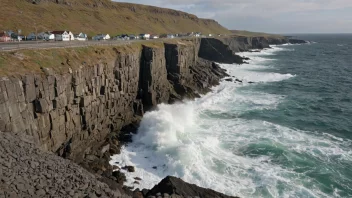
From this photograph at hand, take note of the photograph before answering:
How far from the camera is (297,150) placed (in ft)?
105

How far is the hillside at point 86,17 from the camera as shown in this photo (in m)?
67.8

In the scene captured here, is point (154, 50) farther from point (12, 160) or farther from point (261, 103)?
point (12, 160)

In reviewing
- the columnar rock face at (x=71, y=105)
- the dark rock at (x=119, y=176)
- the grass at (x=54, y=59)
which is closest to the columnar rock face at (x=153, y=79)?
the columnar rock face at (x=71, y=105)

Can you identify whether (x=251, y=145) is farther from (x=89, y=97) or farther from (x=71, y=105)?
(x=71, y=105)

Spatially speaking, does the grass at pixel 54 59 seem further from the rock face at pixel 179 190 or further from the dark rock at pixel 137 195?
the rock face at pixel 179 190

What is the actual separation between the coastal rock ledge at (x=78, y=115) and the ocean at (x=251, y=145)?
2.95 metres

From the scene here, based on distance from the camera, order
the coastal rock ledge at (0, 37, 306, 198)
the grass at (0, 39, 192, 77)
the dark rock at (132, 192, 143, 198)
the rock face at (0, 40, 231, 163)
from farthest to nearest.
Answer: the grass at (0, 39, 192, 77) → the rock face at (0, 40, 231, 163) → the dark rock at (132, 192, 143, 198) → the coastal rock ledge at (0, 37, 306, 198)

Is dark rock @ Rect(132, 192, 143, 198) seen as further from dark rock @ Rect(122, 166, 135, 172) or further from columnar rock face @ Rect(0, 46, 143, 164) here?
columnar rock face @ Rect(0, 46, 143, 164)

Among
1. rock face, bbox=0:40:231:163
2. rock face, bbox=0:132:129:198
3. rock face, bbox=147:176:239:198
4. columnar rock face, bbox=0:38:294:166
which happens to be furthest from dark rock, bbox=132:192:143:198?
columnar rock face, bbox=0:38:294:166

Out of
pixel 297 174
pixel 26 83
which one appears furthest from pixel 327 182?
pixel 26 83

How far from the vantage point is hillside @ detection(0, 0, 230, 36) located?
6781 cm

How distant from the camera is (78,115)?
29250 millimetres

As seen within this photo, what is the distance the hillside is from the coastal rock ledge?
32801 mm

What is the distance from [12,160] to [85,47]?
22.4m
